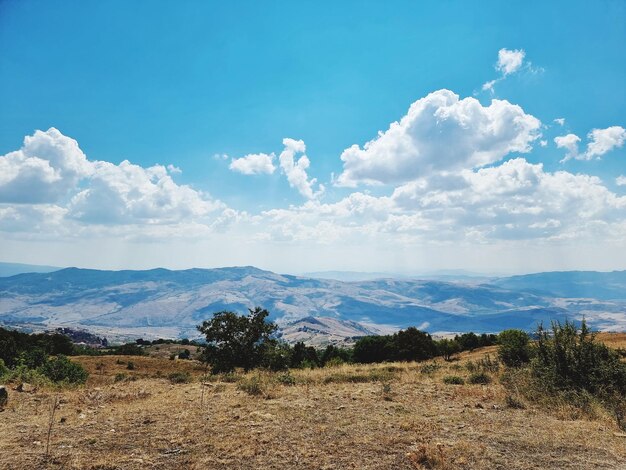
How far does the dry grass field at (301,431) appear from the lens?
9352 millimetres

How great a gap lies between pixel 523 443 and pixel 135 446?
1083cm

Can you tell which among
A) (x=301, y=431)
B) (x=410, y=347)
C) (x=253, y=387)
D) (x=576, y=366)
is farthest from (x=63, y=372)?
(x=410, y=347)

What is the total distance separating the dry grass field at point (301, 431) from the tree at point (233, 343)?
15.9 metres

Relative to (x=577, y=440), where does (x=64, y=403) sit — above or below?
below

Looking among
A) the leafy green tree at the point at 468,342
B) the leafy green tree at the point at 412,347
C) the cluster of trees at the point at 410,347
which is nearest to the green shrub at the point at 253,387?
the cluster of trees at the point at 410,347

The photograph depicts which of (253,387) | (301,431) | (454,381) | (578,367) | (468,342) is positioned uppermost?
(578,367)

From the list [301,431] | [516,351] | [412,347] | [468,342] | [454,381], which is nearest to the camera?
[301,431]

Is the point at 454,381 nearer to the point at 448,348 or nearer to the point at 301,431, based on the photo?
the point at 301,431

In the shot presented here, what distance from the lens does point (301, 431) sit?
1155 cm

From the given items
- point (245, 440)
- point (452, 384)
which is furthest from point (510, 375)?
point (245, 440)

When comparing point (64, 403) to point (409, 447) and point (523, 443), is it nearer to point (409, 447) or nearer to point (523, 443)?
point (409, 447)

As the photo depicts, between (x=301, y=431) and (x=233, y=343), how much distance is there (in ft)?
76.9

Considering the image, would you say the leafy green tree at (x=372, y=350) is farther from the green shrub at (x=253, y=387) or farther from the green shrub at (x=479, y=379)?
the green shrub at (x=253, y=387)

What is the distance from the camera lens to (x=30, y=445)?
10.3 m
